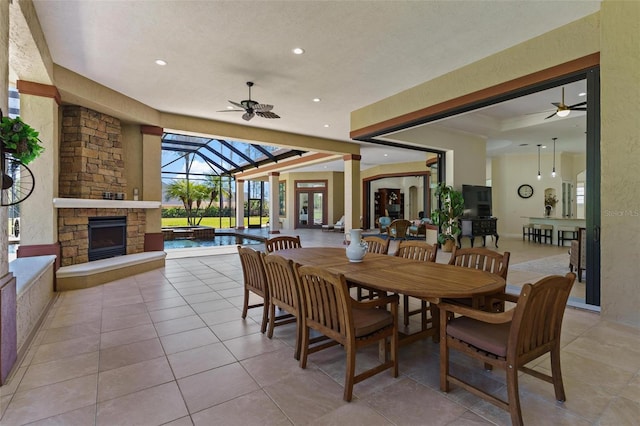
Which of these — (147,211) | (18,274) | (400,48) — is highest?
(400,48)

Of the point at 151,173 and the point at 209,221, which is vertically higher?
the point at 151,173

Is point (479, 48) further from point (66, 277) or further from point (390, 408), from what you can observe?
point (66, 277)

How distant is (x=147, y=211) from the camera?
6.25m

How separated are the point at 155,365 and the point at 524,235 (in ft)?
36.5

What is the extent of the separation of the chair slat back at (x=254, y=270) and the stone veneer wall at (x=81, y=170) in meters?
3.41

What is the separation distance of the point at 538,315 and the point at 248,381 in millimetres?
1863

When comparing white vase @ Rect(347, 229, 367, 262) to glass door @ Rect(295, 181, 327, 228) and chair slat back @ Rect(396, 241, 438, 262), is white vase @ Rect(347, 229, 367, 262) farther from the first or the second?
glass door @ Rect(295, 181, 327, 228)

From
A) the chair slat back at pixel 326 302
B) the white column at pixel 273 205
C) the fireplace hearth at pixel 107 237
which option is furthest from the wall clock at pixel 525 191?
the fireplace hearth at pixel 107 237

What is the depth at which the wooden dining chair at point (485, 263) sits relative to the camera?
2402 millimetres

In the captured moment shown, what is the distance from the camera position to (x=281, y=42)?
364cm

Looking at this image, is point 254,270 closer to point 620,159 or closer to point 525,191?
point 620,159

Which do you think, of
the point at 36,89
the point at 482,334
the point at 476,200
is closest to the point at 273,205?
the point at 476,200

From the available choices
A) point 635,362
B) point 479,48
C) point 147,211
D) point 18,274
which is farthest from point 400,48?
point 147,211

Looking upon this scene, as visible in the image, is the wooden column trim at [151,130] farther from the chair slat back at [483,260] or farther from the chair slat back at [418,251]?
the chair slat back at [483,260]
